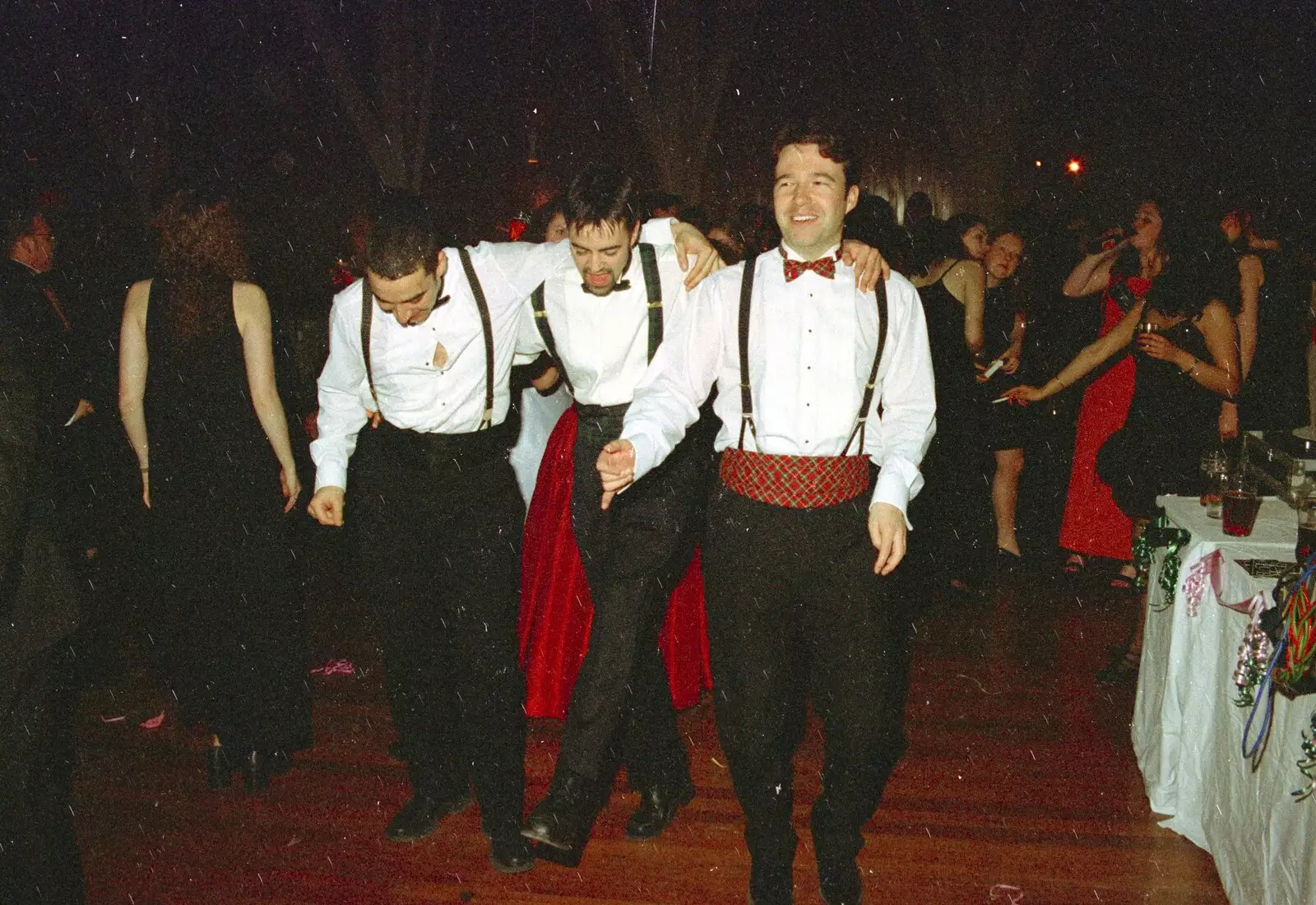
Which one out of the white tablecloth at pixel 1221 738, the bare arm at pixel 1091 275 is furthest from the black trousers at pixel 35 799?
the bare arm at pixel 1091 275

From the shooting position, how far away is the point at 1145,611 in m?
2.94

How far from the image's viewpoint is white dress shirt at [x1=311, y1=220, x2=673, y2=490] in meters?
2.32

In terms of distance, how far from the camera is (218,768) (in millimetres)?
2848

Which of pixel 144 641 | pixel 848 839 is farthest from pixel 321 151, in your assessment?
pixel 848 839

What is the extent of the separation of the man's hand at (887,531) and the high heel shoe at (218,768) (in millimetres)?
1954

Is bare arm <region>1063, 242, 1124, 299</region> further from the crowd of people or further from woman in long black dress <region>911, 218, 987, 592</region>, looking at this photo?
the crowd of people

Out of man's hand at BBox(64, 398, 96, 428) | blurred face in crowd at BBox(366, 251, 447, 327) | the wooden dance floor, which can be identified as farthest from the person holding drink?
man's hand at BBox(64, 398, 96, 428)

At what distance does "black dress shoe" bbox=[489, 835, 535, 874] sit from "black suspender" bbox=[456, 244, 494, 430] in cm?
97

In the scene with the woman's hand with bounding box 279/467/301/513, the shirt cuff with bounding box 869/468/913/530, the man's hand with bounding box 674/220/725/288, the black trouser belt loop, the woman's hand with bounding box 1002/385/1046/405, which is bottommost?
the woman's hand with bounding box 279/467/301/513

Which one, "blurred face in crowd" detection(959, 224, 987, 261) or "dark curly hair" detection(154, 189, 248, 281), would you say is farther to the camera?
"blurred face in crowd" detection(959, 224, 987, 261)

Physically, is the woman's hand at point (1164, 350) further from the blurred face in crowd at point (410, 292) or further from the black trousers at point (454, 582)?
the blurred face in crowd at point (410, 292)

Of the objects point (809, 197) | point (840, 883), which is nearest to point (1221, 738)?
point (840, 883)

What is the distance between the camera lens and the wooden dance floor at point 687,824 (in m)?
2.36

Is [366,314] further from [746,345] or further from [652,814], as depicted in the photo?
[652,814]
